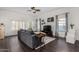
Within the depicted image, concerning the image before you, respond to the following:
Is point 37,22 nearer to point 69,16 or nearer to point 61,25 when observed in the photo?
point 61,25

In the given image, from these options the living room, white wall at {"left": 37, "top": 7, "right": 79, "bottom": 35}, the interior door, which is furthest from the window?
the interior door

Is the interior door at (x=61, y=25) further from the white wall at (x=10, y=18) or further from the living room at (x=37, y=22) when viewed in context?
the white wall at (x=10, y=18)

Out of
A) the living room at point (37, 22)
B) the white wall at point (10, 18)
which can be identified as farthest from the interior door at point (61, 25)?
the white wall at point (10, 18)

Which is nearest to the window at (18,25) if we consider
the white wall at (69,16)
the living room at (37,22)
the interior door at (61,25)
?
the living room at (37,22)

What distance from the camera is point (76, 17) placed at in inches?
105

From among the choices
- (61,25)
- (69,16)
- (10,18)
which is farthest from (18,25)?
(69,16)

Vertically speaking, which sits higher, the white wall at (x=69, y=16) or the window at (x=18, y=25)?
the white wall at (x=69, y=16)

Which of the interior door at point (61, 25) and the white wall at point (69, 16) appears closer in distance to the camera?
the white wall at point (69, 16)

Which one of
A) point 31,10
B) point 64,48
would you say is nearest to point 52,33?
point 64,48

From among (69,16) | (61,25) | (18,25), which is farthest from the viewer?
(69,16)

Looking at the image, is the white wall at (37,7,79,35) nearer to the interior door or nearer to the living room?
the living room
